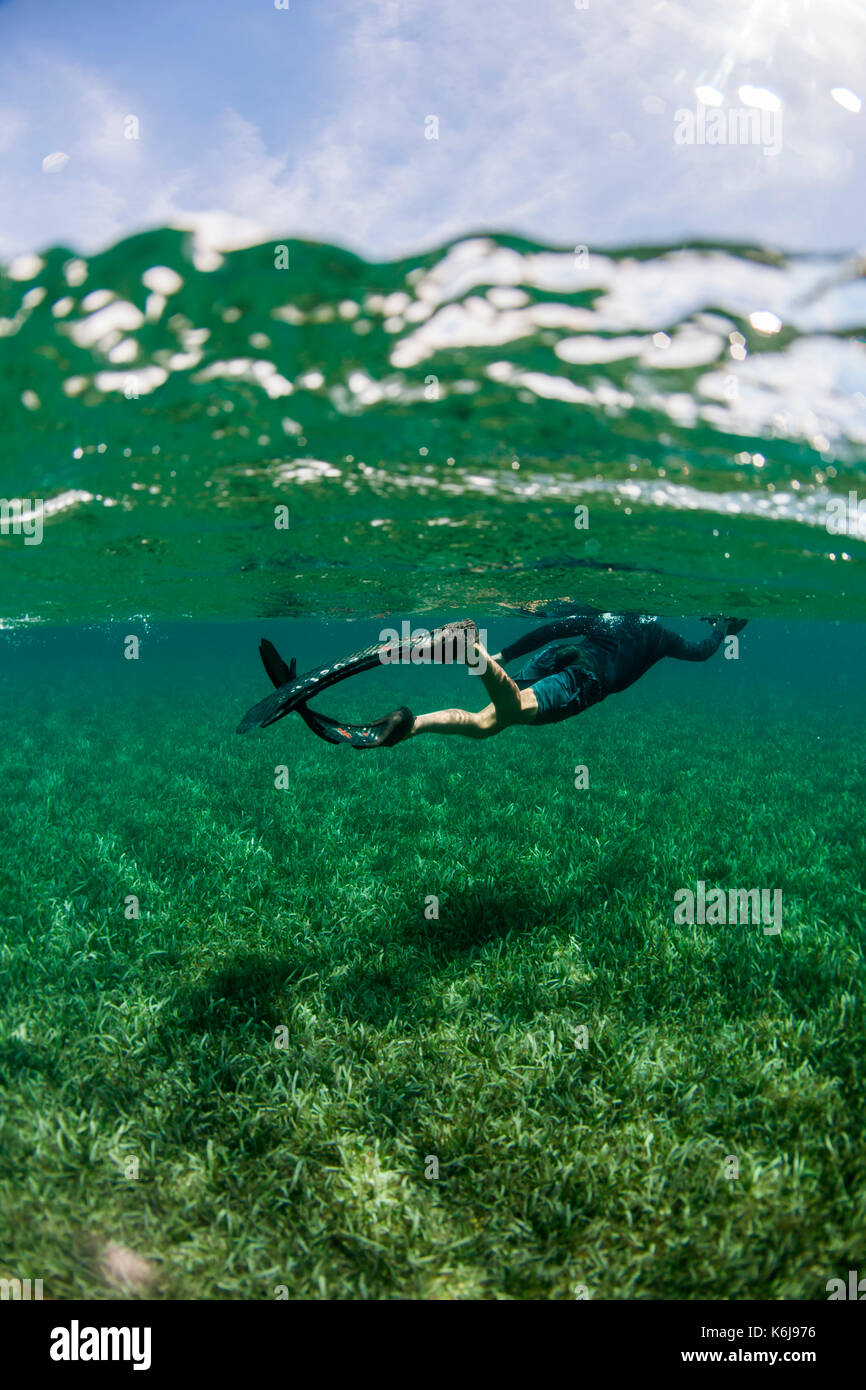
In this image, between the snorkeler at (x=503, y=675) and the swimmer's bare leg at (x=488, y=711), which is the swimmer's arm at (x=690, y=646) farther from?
the swimmer's bare leg at (x=488, y=711)

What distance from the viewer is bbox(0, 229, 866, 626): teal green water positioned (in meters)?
5.32

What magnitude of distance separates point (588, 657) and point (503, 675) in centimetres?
235

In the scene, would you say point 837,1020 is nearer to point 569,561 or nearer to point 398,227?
point 398,227

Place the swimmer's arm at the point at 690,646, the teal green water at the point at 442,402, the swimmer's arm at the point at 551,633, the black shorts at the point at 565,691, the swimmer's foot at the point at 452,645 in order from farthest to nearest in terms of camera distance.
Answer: the swimmer's arm at the point at 690,646, the swimmer's arm at the point at 551,633, the black shorts at the point at 565,691, the swimmer's foot at the point at 452,645, the teal green water at the point at 442,402

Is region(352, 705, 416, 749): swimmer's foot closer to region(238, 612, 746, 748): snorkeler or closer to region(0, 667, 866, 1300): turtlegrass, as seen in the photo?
region(238, 612, 746, 748): snorkeler

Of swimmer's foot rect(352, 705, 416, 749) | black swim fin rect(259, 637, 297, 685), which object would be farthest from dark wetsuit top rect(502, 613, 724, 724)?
black swim fin rect(259, 637, 297, 685)

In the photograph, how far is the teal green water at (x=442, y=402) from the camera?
5316 millimetres

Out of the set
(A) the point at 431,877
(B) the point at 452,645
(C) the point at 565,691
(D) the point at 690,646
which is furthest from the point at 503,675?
(D) the point at 690,646

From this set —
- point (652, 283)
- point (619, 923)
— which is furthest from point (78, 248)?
point (619, 923)

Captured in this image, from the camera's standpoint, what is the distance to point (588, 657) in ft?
25.7

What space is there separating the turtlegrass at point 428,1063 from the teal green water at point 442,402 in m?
5.09

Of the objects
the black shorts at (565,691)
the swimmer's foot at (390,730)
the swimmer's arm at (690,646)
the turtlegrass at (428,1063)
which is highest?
the swimmer's arm at (690,646)

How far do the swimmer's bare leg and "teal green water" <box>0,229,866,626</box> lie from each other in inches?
120

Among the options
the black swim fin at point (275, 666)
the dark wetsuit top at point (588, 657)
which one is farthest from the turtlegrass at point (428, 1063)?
the black swim fin at point (275, 666)
